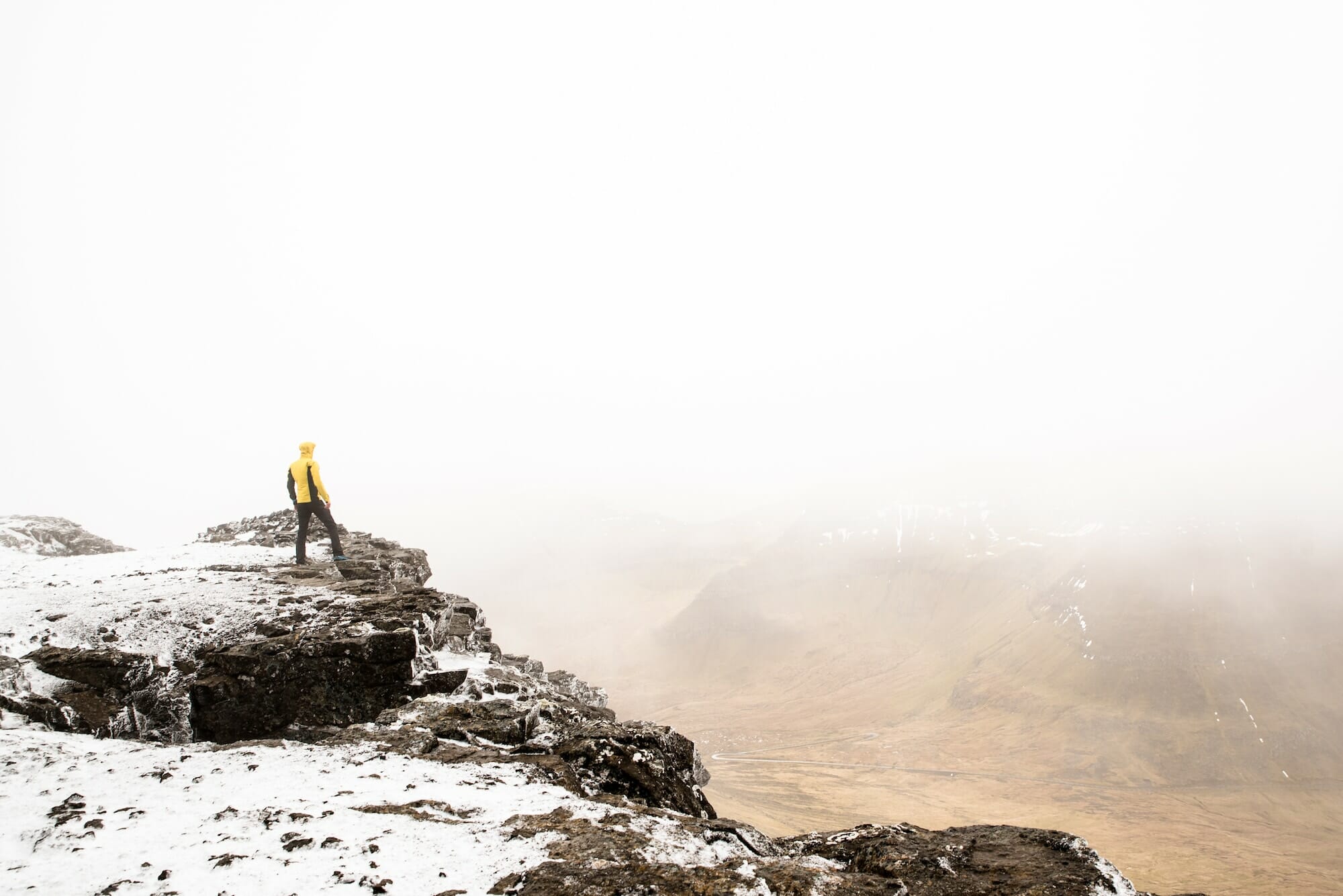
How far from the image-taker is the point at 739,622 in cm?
13788

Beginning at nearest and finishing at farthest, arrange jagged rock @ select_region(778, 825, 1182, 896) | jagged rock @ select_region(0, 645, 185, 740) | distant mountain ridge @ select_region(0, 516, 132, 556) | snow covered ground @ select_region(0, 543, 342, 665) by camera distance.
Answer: jagged rock @ select_region(778, 825, 1182, 896)
jagged rock @ select_region(0, 645, 185, 740)
snow covered ground @ select_region(0, 543, 342, 665)
distant mountain ridge @ select_region(0, 516, 132, 556)

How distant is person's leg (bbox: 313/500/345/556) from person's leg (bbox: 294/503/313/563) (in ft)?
0.59

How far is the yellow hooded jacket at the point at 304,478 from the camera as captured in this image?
17.6m

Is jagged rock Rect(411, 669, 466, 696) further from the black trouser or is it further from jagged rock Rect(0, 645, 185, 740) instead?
the black trouser

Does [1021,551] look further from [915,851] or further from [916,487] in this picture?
[915,851]

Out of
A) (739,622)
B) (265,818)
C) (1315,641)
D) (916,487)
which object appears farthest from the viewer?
(916,487)

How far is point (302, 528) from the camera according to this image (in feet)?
61.4

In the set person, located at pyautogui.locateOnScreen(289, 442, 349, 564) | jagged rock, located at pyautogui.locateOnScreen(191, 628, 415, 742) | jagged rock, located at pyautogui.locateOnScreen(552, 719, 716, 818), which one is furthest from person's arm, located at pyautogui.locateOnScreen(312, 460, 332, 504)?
jagged rock, located at pyautogui.locateOnScreen(552, 719, 716, 818)

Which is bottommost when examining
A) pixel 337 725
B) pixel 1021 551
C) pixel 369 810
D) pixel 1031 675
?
pixel 1031 675

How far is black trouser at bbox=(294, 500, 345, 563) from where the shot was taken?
1819 cm

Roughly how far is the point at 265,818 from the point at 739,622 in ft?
450

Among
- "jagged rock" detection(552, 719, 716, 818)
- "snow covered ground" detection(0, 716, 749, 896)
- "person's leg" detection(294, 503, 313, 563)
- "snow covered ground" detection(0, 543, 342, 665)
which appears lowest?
"jagged rock" detection(552, 719, 716, 818)

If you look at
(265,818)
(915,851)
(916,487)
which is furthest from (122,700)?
(916,487)

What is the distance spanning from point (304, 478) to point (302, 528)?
6.62 feet
